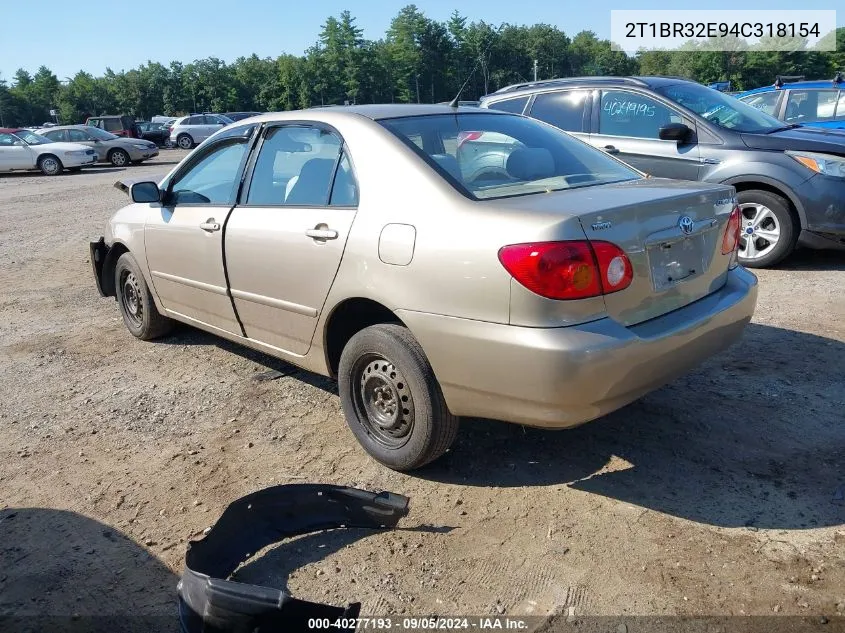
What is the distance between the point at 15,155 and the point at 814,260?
78.0 ft

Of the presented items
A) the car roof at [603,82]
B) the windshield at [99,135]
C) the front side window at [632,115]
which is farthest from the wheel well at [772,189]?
the windshield at [99,135]

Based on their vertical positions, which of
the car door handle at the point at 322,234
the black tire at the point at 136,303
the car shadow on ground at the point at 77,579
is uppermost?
the car door handle at the point at 322,234

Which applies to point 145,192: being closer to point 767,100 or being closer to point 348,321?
point 348,321

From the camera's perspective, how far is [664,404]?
A: 3.97m

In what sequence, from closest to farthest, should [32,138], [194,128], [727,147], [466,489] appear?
[466,489] < [727,147] < [32,138] < [194,128]

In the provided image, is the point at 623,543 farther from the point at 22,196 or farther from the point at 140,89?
the point at 140,89

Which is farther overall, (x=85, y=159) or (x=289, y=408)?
(x=85, y=159)

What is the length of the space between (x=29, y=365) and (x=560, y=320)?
424 cm

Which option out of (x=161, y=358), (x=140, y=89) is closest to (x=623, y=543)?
(x=161, y=358)

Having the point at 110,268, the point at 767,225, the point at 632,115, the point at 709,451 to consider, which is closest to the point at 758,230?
the point at 767,225

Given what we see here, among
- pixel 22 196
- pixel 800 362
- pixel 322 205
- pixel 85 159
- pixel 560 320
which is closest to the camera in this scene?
pixel 560 320

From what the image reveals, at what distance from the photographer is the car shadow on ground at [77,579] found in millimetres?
2562

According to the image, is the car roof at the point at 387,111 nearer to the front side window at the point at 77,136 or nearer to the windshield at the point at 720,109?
the windshield at the point at 720,109

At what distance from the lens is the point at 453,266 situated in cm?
289
